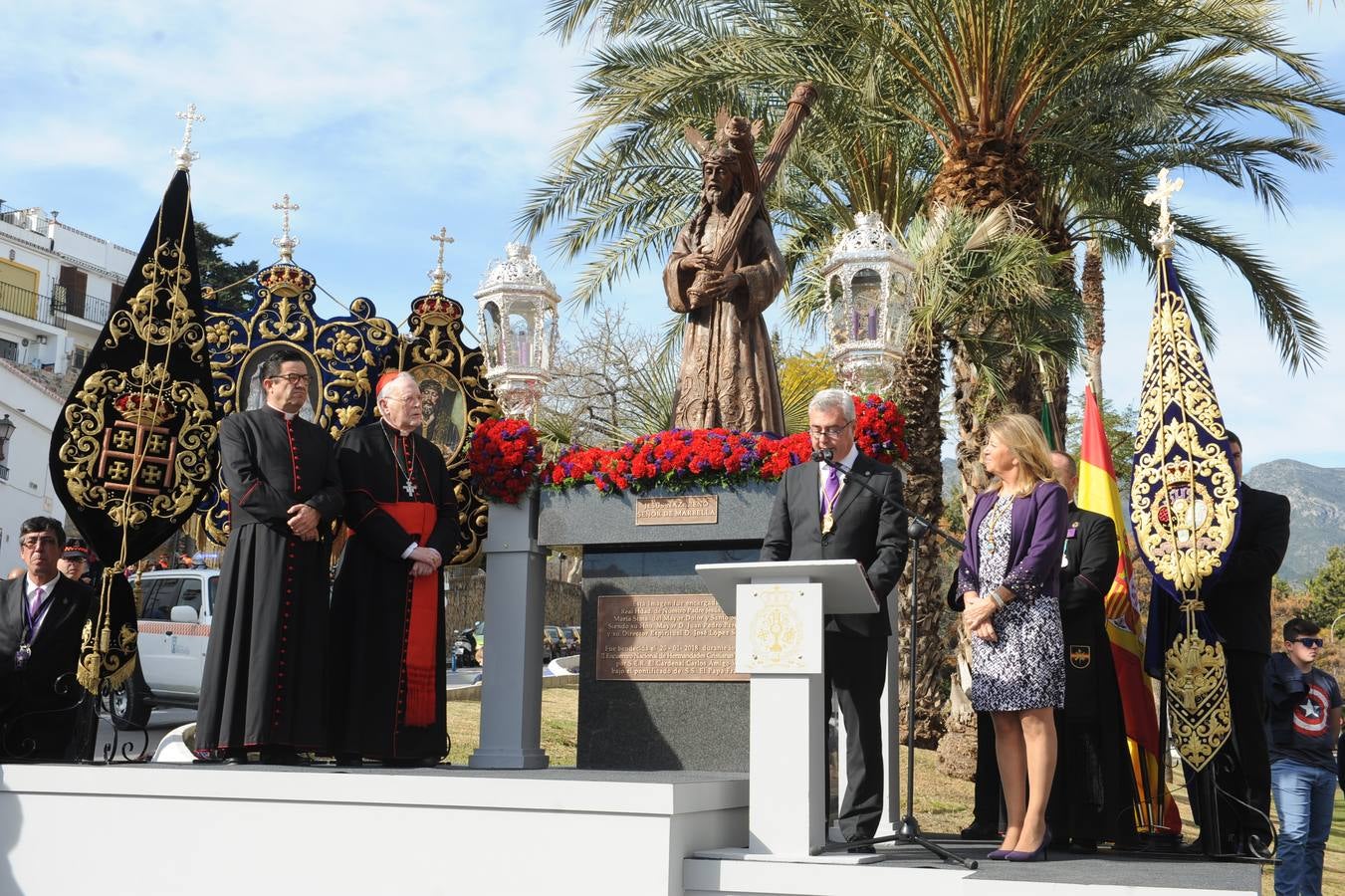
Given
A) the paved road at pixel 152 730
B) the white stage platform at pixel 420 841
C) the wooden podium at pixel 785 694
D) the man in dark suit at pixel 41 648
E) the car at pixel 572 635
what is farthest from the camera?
the car at pixel 572 635

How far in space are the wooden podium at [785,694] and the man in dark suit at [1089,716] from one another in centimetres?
148

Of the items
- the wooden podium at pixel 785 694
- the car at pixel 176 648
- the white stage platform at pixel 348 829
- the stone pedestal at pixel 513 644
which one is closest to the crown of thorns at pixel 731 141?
the stone pedestal at pixel 513 644

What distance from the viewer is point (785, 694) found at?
5320mm

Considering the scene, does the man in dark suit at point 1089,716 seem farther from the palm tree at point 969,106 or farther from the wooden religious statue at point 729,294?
the palm tree at point 969,106

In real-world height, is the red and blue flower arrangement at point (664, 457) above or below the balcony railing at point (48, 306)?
below

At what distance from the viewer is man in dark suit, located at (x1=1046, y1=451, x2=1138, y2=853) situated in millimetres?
6348

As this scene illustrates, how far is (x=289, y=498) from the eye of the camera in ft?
23.2

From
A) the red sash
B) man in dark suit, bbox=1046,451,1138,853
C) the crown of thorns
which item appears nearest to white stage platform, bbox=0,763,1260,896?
man in dark suit, bbox=1046,451,1138,853

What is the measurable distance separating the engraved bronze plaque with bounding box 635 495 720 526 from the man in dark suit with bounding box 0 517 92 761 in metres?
3.15

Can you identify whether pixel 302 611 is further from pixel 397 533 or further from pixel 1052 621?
pixel 1052 621

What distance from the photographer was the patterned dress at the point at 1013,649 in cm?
550

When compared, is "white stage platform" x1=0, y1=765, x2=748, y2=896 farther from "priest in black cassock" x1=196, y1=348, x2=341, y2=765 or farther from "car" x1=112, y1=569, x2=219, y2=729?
"car" x1=112, y1=569, x2=219, y2=729

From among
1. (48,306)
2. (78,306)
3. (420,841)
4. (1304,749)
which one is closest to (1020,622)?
(1304,749)

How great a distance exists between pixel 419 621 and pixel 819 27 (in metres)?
8.86
